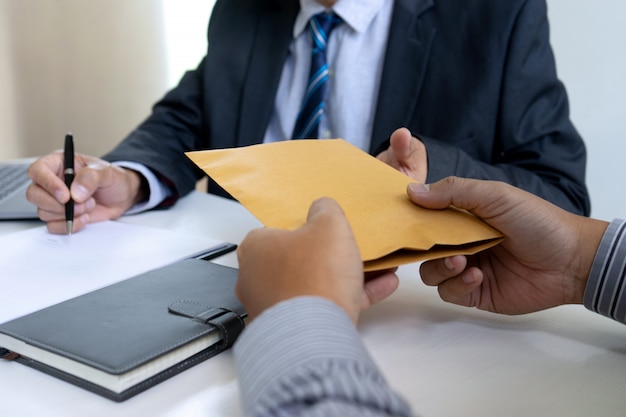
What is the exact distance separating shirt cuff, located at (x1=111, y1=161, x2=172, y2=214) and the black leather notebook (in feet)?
1.47

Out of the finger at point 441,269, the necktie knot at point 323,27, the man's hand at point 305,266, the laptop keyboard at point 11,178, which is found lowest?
the laptop keyboard at point 11,178

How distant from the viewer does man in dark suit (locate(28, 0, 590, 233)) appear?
1.06 m

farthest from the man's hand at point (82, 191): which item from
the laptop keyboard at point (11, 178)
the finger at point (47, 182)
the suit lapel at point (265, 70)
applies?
the suit lapel at point (265, 70)

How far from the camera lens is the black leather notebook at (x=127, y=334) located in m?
0.52

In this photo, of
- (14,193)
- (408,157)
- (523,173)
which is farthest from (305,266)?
(14,193)

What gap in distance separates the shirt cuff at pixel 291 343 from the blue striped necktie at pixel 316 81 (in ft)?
2.91

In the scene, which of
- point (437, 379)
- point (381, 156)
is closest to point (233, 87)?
point (381, 156)

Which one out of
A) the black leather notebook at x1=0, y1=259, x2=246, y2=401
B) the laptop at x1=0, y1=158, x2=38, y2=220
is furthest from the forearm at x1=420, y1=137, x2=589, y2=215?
the laptop at x1=0, y1=158, x2=38, y2=220

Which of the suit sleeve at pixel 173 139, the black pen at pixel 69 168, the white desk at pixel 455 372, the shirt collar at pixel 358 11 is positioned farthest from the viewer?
the shirt collar at pixel 358 11

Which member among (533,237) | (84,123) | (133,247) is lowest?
(84,123)

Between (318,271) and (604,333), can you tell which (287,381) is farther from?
(604,333)

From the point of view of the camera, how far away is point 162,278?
705mm

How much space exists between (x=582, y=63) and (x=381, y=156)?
88 cm

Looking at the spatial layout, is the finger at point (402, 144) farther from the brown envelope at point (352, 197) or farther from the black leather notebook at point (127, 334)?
the black leather notebook at point (127, 334)
